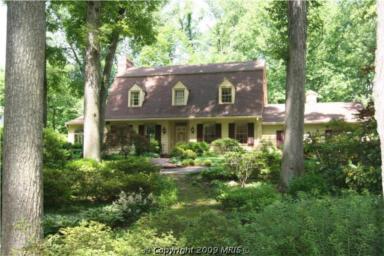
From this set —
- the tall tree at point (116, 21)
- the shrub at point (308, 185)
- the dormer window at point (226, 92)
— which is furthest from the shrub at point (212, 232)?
the dormer window at point (226, 92)

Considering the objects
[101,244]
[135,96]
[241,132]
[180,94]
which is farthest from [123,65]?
[101,244]

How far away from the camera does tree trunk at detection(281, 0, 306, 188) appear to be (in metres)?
10.8

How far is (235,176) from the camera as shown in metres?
14.1

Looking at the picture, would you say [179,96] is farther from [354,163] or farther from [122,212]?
[122,212]

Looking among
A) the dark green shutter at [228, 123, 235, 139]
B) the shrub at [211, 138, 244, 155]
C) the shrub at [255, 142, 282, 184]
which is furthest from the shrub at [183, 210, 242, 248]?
the dark green shutter at [228, 123, 235, 139]

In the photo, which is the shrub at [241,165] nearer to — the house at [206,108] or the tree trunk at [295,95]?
the tree trunk at [295,95]

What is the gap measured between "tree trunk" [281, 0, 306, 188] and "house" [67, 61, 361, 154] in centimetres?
1377

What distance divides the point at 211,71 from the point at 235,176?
1493 centimetres

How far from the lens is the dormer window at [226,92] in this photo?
85.7ft

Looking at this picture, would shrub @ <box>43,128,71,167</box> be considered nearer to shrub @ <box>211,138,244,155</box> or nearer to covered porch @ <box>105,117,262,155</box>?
shrub @ <box>211,138,244,155</box>

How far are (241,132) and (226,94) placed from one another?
106 inches

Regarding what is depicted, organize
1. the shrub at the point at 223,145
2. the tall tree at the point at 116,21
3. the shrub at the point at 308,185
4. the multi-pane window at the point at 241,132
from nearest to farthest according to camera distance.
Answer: the shrub at the point at 308,185
the tall tree at the point at 116,21
the shrub at the point at 223,145
the multi-pane window at the point at 241,132

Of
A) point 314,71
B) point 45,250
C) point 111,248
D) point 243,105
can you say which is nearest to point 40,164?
point 45,250

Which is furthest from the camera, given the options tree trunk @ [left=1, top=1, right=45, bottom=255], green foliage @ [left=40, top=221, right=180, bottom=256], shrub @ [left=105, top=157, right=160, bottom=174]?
shrub @ [left=105, top=157, right=160, bottom=174]
